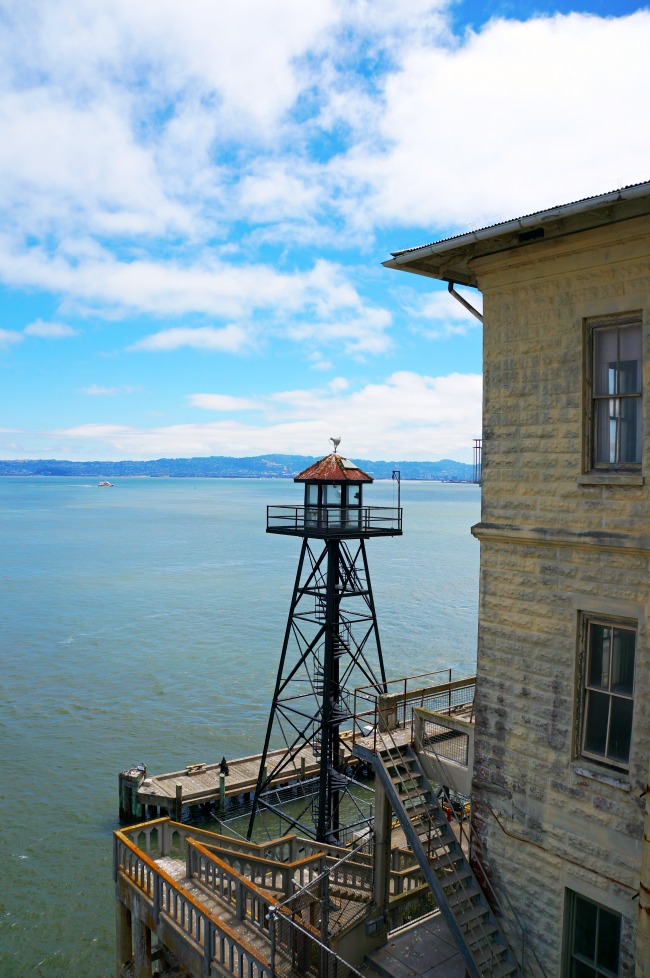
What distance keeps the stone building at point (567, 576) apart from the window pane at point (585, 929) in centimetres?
2

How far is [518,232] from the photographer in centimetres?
1052

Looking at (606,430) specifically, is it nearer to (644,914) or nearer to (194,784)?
(644,914)

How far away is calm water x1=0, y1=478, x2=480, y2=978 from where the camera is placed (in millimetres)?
22219

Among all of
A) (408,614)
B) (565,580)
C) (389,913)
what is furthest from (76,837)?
(408,614)

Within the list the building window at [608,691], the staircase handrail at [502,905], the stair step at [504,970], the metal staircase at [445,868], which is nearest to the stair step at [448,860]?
the metal staircase at [445,868]

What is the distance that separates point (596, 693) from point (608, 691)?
19cm

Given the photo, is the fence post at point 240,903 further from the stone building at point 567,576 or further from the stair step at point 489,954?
the stone building at point 567,576

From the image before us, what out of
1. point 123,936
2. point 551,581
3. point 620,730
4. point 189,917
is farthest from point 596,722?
point 123,936

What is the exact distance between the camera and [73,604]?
66.7 metres

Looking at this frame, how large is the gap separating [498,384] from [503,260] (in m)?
1.75

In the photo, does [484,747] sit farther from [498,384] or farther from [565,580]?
[498,384]

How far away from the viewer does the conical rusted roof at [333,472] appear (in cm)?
2206

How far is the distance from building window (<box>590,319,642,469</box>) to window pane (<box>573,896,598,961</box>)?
5.78m

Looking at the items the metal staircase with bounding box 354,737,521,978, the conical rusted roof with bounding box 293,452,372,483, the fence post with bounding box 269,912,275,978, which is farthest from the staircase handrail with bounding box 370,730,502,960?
the conical rusted roof with bounding box 293,452,372,483
